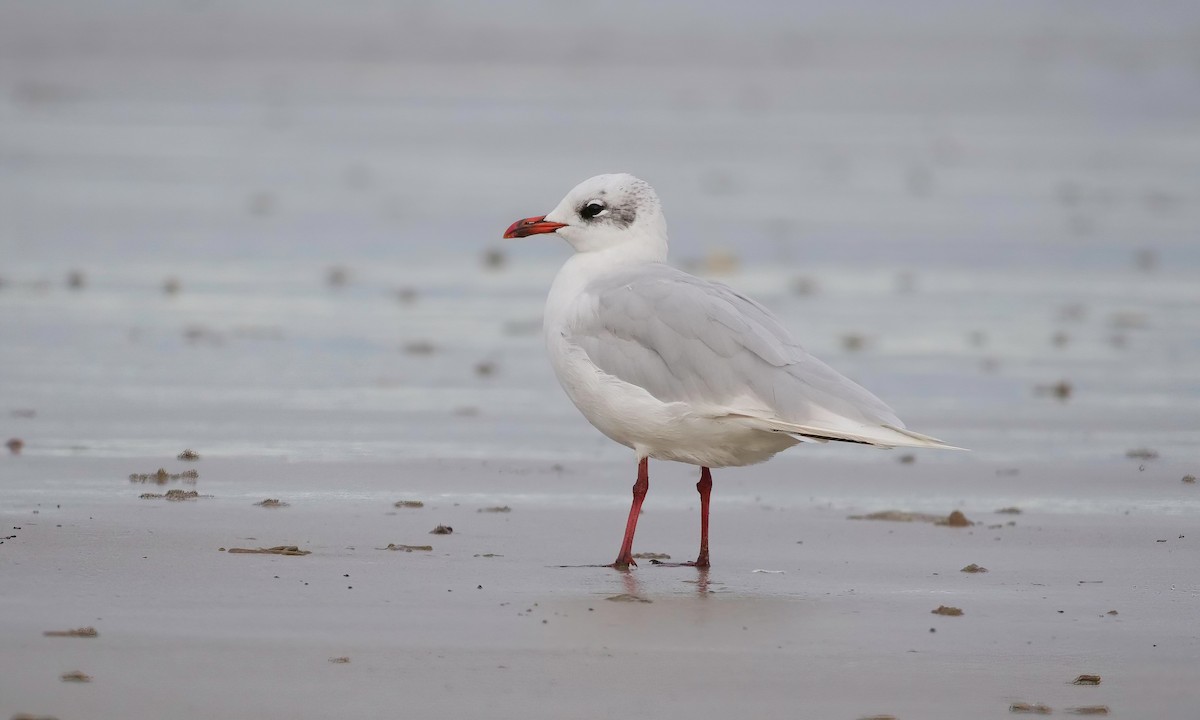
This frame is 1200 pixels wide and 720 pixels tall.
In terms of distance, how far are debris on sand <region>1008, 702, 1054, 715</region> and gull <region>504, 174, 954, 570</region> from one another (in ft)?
4.87

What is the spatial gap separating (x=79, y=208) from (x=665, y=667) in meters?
13.4

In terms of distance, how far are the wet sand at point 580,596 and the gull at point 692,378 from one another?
45 centimetres

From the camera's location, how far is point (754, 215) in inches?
730

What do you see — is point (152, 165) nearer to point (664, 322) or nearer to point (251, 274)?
point (251, 274)

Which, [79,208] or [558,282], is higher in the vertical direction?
[79,208]

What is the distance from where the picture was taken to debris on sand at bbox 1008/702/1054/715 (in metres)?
5.33

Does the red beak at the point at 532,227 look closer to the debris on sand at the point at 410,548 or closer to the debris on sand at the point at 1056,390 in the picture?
the debris on sand at the point at 410,548

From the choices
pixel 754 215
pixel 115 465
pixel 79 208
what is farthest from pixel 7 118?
pixel 115 465

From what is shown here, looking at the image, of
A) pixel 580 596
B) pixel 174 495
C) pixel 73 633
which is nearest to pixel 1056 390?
pixel 580 596

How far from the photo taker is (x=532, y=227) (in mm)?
8281

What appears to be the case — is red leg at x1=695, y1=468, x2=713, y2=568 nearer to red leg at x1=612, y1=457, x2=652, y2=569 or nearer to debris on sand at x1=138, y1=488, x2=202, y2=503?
red leg at x1=612, y1=457, x2=652, y2=569

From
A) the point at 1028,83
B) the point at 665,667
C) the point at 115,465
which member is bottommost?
the point at 665,667

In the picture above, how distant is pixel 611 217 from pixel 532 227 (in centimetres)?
40

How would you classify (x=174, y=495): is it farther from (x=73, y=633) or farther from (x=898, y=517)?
(x=898, y=517)
